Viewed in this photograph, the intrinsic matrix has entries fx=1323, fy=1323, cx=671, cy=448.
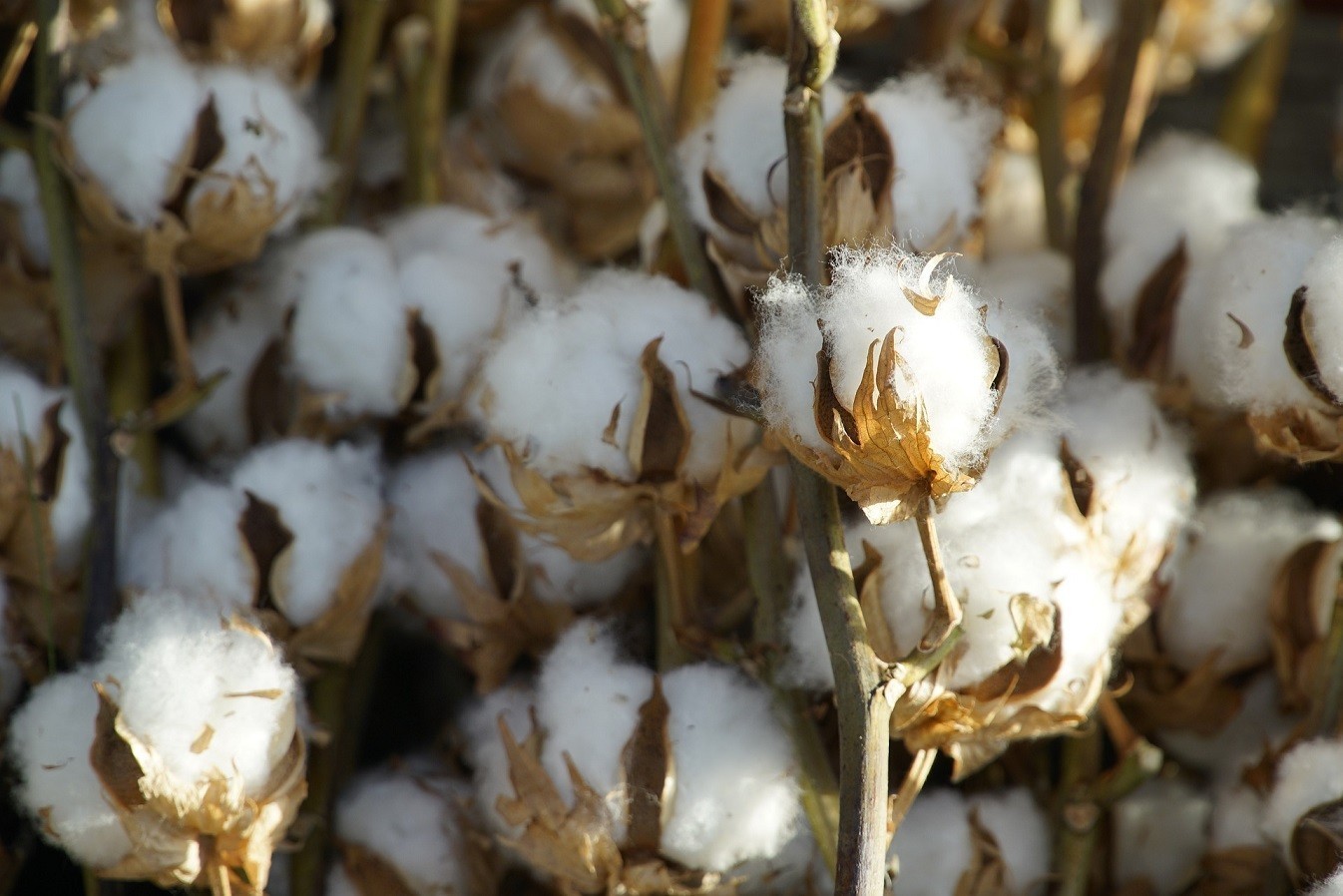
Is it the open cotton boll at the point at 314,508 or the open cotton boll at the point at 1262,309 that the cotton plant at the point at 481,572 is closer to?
the open cotton boll at the point at 314,508

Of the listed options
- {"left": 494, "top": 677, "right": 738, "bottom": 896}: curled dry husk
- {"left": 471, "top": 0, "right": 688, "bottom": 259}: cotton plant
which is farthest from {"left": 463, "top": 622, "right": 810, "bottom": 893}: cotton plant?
{"left": 471, "top": 0, "right": 688, "bottom": 259}: cotton plant

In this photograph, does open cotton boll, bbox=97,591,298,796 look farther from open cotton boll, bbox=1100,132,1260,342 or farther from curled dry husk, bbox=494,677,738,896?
open cotton boll, bbox=1100,132,1260,342

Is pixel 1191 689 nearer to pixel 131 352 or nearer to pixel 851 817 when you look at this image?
pixel 851 817

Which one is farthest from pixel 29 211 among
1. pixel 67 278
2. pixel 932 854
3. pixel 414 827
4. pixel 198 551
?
pixel 932 854

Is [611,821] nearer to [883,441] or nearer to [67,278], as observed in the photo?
[883,441]

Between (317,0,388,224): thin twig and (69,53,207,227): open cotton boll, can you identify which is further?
(317,0,388,224): thin twig
